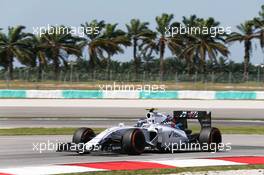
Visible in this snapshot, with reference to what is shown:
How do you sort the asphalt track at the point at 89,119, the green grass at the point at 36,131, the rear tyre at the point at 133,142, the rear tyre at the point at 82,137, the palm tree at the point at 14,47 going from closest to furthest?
1. the rear tyre at the point at 133,142
2. the asphalt track at the point at 89,119
3. the rear tyre at the point at 82,137
4. the green grass at the point at 36,131
5. the palm tree at the point at 14,47

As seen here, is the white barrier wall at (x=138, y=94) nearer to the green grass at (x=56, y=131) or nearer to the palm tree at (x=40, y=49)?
the green grass at (x=56, y=131)

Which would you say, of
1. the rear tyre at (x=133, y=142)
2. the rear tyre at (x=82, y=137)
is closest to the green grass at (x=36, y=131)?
the rear tyre at (x=82, y=137)

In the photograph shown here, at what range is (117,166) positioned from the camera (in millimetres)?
13656

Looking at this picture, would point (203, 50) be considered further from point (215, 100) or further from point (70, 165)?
point (70, 165)

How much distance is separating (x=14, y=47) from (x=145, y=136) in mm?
57011

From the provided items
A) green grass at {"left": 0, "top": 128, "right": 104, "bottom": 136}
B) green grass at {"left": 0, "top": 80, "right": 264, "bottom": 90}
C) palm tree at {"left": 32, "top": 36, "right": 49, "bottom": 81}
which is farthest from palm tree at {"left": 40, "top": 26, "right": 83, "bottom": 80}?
green grass at {"left": 0, "top": 128, "right": 104, "bottom": 136}

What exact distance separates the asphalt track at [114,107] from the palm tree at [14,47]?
25083mm

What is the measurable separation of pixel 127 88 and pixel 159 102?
541 centimetres

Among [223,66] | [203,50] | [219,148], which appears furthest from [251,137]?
[223,66]

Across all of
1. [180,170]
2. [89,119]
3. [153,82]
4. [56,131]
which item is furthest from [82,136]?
[153,82]

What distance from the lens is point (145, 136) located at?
1611 centimetres

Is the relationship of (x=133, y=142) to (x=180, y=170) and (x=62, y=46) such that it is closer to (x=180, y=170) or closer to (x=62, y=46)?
(x=180, y=170)

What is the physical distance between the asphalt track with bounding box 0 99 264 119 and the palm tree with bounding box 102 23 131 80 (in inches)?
1130

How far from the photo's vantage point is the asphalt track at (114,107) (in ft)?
126
